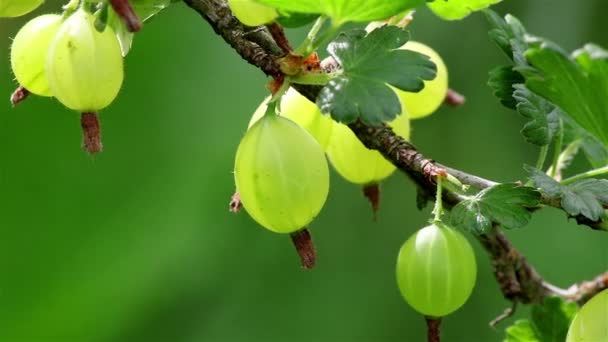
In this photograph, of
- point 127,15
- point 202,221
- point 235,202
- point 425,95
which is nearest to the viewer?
point 127,15

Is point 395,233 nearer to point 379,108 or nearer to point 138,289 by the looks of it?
point 138,289

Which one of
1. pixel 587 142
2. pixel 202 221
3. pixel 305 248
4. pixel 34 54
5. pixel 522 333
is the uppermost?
pixel 34 54

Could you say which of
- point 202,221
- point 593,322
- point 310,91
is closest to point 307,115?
Answer: point 310,91

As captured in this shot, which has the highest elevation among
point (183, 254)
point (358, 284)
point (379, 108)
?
point (379, 108)

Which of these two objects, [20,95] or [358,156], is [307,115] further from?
[20,95]

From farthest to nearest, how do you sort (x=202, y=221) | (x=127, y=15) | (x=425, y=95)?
(x=202, y=221)
(x=425, y=95)
(x=127, y=15)

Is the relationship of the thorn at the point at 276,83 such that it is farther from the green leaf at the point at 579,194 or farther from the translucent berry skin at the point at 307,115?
the green leaf at the point at 579,194

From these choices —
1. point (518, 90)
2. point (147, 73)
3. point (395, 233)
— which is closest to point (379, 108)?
point (518, 90)
